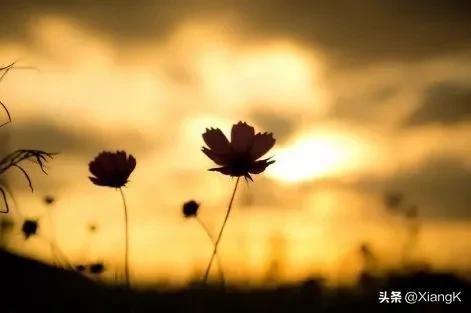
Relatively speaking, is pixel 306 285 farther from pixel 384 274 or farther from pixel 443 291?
pixel 443 291

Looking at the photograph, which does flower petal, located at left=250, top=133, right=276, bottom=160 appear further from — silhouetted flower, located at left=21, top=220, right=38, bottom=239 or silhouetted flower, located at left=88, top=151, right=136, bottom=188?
silhouetted flower, located at left=21, top=220, right=38, bottom=239

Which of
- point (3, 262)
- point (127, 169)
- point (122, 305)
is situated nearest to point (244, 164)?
point (127, 169)

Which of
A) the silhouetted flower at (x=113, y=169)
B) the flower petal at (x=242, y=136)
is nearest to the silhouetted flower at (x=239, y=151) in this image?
the flower petal at (x=242, y=136)

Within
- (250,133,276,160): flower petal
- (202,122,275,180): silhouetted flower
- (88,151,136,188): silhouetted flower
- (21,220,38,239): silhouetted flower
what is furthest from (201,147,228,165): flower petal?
(21,220,38,239): silhouetted flower

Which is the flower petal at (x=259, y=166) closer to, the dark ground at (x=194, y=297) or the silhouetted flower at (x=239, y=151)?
the silhouetted flower at (x=239, y=151)

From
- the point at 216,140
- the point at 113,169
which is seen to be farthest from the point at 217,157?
the point at 113,169
